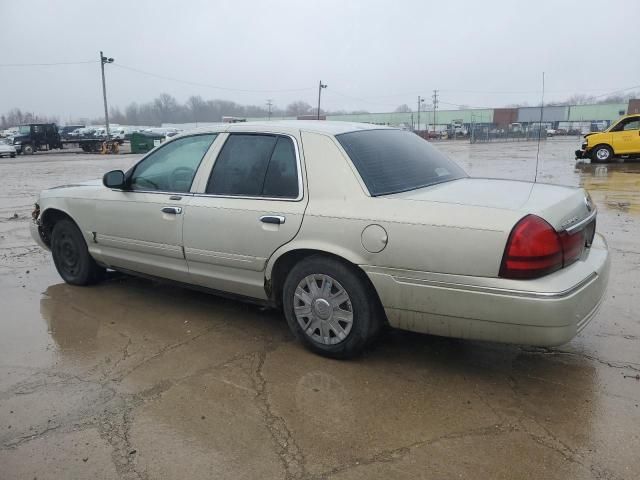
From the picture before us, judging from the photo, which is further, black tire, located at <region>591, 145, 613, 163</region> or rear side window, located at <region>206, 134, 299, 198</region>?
black tire, located at <region>591, 145, 613, 163</region>

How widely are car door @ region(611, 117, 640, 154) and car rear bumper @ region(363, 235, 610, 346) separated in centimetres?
2014

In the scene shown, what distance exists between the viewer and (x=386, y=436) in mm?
2789

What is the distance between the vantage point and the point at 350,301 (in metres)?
3.45

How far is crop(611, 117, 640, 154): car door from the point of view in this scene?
20312mm

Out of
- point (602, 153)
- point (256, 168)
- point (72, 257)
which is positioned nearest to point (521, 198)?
point (256, 168)

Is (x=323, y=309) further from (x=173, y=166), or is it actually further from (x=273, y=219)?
(x=173, y=166)

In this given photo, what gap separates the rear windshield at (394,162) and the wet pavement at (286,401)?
3.97 ft

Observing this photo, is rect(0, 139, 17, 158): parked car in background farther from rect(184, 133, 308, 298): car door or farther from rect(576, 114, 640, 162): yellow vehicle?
rect(184, 133, 308, 298): car door

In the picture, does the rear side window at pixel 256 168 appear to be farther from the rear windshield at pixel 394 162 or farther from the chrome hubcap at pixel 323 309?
the chrome hubcap at pixel 323 309

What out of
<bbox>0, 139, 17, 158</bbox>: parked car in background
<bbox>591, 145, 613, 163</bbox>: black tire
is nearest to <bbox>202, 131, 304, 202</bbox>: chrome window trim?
<bbox>591, 145, 613, 163</bbox>: black tire

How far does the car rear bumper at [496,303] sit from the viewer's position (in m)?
2.88

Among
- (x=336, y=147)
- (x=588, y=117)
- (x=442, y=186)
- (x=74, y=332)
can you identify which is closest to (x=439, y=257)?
(x=442, y=186)

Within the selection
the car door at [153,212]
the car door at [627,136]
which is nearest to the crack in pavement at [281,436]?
the car door at [153,212]

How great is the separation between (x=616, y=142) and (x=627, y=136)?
419 millimetres
